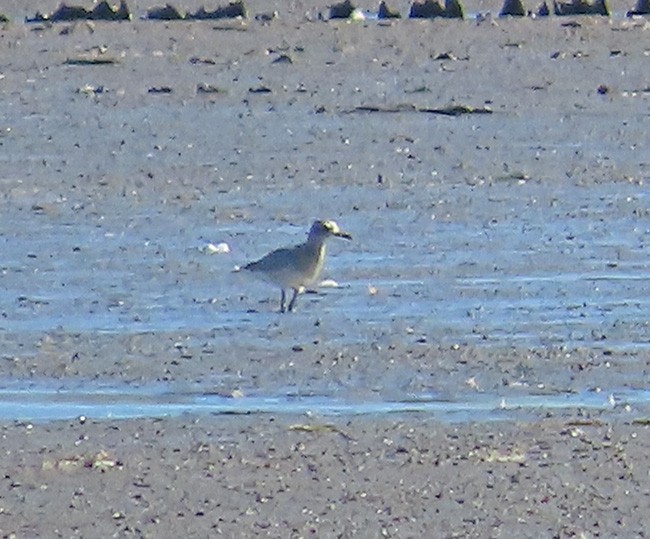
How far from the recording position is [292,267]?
11531 millimetres

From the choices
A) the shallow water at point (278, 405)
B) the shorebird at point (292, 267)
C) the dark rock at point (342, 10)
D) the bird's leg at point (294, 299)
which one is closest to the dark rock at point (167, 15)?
the dark rock at point (342, 10)

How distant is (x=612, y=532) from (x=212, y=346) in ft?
11.9

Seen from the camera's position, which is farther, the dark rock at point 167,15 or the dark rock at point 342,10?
the dark rock at point 167,15

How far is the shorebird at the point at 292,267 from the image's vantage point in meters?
11.5

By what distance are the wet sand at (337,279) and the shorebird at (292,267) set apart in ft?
0.41

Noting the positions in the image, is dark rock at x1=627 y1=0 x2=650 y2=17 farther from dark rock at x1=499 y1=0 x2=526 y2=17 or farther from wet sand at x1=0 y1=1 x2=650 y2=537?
wet sand at x1=0 y1=1 x2=650 y2=537

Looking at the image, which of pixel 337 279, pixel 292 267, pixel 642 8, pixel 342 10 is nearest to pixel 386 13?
pixel 342 10

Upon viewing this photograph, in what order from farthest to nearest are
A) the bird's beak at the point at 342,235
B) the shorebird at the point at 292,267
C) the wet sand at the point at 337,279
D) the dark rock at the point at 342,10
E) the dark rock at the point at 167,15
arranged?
the dark rock at the point at 167,15, the dark rock at the point at 342,10, the bird's beak at the point at 342,235, the shorebird at the point at 292,267, the wet sand at the point at 337,279

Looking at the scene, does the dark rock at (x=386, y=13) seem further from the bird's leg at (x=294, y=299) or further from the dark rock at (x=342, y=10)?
the bird's leg at (x=294, y=299)

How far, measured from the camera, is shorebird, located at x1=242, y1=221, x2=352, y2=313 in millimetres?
11539

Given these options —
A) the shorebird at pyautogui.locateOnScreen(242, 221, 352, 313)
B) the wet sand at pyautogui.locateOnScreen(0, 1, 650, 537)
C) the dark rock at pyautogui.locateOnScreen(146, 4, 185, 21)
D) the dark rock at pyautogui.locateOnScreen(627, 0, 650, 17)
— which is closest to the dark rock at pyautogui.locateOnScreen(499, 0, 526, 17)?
the dark rock at pyautogui.locateOnScreen(627, 0, 650, 17)

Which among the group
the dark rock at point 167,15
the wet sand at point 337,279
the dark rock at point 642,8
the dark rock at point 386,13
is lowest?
the dark rock at point 167,15

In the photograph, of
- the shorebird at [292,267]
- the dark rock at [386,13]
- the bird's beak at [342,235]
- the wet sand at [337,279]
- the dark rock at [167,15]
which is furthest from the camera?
the dark rock at [167,15]

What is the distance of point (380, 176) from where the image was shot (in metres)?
16.0
